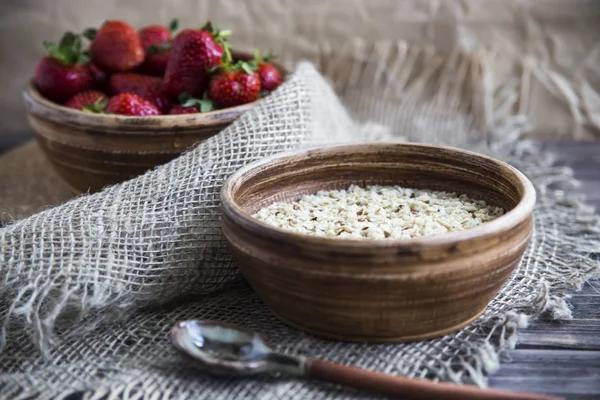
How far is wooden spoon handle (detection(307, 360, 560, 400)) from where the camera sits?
72 cm

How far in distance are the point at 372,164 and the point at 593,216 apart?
42cm

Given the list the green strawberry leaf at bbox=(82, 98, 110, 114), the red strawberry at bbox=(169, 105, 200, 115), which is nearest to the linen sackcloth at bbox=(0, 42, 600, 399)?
the red strawberry at bbox=(169, 105, 200, 115)

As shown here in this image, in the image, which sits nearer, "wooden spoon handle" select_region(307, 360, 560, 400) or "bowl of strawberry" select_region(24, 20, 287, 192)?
"wooden spoon handle" select_region(307, 360, 560, 400)

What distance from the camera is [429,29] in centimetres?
182

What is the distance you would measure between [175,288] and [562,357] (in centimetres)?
49

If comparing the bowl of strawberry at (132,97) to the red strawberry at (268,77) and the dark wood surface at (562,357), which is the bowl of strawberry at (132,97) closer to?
the red strawberry at (268,77)

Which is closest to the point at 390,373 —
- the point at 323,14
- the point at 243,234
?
the point at 243,234

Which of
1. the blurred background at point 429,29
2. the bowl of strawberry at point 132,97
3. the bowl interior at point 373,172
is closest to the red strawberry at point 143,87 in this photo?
the bowl of strawberry at point 132,97

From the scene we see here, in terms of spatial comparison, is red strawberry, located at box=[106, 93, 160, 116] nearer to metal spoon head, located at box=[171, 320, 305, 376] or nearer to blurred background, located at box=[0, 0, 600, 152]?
metal spoon head, located at box=[171, 320, 305, 376]

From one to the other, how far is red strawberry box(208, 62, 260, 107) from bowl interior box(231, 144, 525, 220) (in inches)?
7.7

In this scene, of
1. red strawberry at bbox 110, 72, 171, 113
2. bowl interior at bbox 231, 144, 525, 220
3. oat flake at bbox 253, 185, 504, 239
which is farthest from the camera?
red strawberry at bbox 110, 72, 171, 113

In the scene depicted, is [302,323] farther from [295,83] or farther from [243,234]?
[295,83]

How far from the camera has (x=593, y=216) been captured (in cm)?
122

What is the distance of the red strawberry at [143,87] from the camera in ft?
4.02
